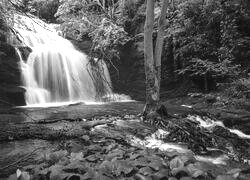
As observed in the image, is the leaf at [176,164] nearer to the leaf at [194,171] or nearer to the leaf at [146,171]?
the leaf at [194,171]

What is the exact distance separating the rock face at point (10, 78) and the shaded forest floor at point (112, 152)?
605 centimetres

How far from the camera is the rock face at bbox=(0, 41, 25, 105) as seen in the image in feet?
42.1

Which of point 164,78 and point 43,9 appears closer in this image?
point 164,78

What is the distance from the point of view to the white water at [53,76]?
13984 mm

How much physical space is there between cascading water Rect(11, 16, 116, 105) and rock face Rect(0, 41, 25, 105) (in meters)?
0.32

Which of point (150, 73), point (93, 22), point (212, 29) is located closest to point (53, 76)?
point (93, 22)

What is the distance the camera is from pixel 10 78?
13555 mm

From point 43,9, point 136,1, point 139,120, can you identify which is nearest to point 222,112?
point 139,120

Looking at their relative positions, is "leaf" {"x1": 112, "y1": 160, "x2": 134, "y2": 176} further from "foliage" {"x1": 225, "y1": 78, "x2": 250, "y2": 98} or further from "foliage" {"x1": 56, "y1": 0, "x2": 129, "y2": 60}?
"foliage" {"x1": 225, "y1": 78, "x2": 250, "y2": 98}

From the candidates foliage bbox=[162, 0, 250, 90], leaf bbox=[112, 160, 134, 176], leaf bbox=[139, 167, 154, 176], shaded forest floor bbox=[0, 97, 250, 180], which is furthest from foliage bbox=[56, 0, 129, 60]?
leaf bbox=[139, 167, 154, 176]

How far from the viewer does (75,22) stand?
870cm

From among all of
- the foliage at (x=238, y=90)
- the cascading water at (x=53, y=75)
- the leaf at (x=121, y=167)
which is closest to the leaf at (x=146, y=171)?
the leaf at (x=121, y=167)

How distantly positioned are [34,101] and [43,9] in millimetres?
10334

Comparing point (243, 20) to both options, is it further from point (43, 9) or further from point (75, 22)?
point (43, 9)
